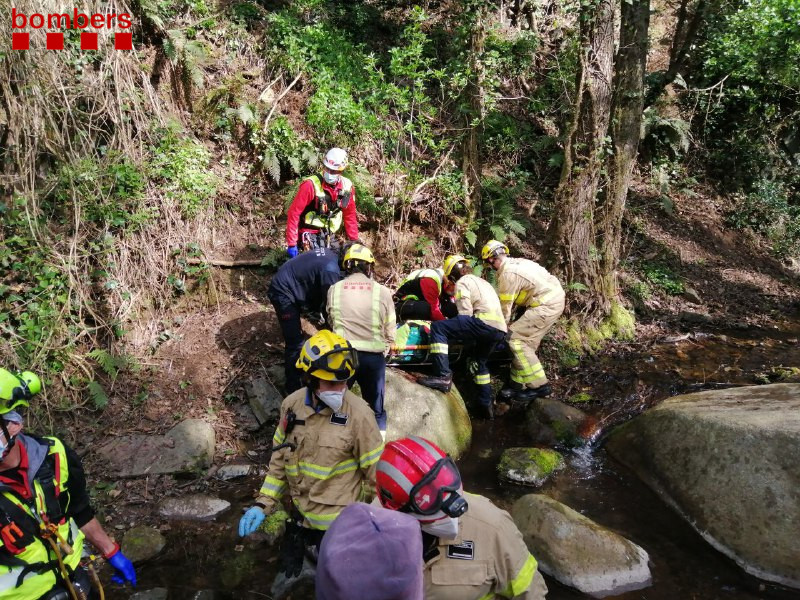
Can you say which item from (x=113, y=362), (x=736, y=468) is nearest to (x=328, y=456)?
(x=736, y=468)

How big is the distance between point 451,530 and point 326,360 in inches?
52.3

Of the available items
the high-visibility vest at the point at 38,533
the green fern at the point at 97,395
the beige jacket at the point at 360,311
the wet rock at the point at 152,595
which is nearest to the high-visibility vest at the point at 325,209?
the beige jacket at the point at 360,311

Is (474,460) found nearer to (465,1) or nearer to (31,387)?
(31,387)

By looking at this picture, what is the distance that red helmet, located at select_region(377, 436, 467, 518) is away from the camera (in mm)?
1951

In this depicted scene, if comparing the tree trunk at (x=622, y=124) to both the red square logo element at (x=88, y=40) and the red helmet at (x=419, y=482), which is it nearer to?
the red helmet at (x=419, y=482)

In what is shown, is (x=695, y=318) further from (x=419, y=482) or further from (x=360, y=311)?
(x=419, y=482)

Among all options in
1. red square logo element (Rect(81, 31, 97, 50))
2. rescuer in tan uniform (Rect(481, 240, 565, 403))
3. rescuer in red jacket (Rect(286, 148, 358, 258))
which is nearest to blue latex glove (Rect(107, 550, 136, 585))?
rescuer in red jacket (Rect(286, 148, 358, 258))

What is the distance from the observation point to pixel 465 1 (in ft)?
27.9

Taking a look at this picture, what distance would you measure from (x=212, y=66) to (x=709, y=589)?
9.75 metres

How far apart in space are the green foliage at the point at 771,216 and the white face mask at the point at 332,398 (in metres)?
11.5

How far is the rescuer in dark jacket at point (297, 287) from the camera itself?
5676mm

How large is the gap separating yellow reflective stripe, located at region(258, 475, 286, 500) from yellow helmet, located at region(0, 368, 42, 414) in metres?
1.42

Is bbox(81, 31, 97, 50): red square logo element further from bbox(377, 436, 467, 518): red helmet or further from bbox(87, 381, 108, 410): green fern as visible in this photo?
bbox(377, 436, 467, 518): red helmet

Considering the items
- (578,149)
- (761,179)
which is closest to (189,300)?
(578,149)
